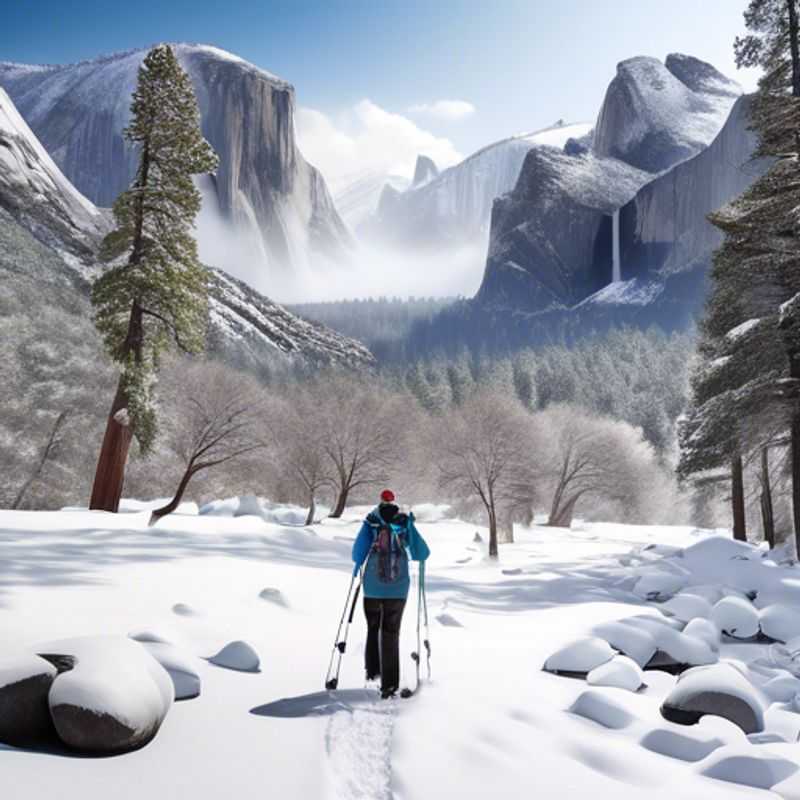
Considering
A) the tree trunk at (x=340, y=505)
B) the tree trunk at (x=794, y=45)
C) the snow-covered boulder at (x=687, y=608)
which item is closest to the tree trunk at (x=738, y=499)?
the snow-covered boulder at (x=687, y=608)

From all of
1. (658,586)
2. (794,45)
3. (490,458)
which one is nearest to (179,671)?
(658,586)

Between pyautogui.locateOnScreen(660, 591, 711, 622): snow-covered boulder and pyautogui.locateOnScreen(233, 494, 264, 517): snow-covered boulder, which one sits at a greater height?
pyautogui.locateOnScreen(233, 494, 264, 517): snow-covered boulder

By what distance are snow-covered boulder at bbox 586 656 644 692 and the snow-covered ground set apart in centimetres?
3

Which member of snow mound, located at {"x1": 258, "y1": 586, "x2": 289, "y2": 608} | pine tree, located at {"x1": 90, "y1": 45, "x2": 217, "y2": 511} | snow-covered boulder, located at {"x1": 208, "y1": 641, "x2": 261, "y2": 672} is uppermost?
pine tree, located at {"x1": 90, "y1": 45, "x2": 217, "y2": 511}

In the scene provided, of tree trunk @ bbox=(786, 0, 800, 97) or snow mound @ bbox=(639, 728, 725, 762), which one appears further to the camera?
tree trunk @ bbox=(786, 0, 800, 97)

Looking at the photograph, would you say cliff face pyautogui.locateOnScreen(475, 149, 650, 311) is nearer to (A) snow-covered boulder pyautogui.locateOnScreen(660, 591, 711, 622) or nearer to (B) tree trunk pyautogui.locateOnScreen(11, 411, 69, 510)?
(B) tree trunk pyautogui.locateOnScreen(11, 411, 69, 510)

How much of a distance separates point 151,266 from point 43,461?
17.8 metres

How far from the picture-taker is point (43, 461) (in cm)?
3089

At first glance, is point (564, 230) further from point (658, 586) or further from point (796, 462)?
point (658, 586)

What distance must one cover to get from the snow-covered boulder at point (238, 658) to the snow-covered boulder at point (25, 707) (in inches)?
90.4

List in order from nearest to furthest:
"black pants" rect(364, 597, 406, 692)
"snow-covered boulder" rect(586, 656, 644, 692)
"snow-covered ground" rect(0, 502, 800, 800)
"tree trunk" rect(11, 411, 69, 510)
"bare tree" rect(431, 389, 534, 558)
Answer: "snow-covered ground" rect(0, 502, 800, 800), "black pants" rect(364, 597, 406, 692), "snow-covered boulder" rect(586, 656, 644, 692), "tree trunk" rect(11, 411, 69, 510), "bare tree" rect(431, 389, 534, 558)

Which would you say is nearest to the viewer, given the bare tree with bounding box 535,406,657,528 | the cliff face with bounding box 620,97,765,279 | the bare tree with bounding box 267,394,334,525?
the bare tree with bounding box 267,394,334,525

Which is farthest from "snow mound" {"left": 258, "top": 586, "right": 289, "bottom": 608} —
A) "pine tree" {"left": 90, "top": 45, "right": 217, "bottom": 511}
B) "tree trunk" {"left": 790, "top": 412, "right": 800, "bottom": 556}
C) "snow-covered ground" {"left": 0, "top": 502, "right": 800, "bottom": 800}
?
"tree trunk" {"left": 790, "top": 412, "right": 800, "bottom": 556}

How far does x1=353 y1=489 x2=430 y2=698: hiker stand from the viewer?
19.8ft
